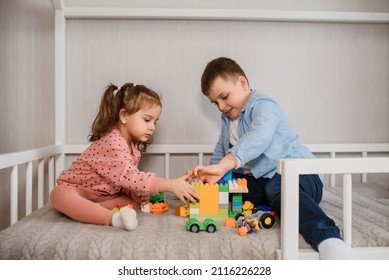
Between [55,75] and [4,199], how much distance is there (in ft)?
1.45

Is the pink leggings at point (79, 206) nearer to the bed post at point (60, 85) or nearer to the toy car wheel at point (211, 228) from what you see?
the toy car wheel at point (211, 228)

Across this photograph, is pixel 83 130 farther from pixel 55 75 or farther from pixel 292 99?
pixel 292 99

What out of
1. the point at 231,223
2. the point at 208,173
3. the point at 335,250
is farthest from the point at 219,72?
the point at 335,250

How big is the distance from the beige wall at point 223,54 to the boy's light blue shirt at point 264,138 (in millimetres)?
293

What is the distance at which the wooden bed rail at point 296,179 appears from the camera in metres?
0.69

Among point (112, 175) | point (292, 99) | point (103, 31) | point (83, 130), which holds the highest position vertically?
point (103, 31)

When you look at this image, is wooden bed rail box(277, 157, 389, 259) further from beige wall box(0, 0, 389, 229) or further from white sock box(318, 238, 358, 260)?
beige wall box(0, 0, 389, 229)

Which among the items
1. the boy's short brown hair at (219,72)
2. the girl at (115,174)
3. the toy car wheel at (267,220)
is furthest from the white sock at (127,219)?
the boy's short brown hair at (219,72)

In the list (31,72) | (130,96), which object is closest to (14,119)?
(31,72)

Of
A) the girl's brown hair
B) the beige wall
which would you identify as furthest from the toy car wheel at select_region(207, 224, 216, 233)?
the beige wall

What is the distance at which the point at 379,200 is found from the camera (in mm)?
1146

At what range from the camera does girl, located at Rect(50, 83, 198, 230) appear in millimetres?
899
